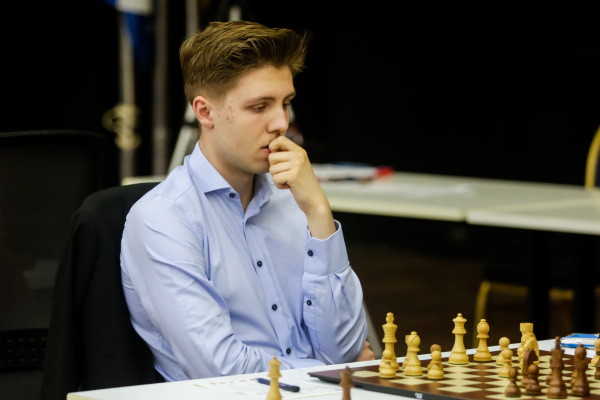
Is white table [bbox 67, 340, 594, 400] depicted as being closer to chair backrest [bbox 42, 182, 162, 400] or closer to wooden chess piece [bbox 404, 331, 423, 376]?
wooden chess piece [bbox 404, 331, 423, 376]

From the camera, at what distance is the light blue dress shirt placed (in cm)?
215

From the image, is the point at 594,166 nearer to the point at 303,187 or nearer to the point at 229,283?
the point at 303,187

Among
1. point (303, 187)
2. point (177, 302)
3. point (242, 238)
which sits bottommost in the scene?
point (177, 302)

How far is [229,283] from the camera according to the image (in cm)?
227

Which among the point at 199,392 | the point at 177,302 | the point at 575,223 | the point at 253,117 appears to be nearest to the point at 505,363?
the point at 199,392

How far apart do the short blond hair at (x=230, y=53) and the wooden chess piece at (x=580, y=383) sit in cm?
94

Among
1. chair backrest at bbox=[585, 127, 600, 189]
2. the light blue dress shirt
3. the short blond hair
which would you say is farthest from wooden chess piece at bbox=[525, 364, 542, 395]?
chair backrest at bbox=[585, 127, 600, 189]

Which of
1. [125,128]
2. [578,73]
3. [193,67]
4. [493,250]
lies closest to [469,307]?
[493,250]

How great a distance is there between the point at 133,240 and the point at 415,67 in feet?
20.1

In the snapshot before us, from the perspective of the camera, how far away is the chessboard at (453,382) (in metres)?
1.68

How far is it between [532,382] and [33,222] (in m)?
1.43

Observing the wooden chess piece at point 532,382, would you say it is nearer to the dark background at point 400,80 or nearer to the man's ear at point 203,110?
the man's ear at point 203,110

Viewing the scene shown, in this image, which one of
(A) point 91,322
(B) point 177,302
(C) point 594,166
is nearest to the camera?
(B) point 177,302

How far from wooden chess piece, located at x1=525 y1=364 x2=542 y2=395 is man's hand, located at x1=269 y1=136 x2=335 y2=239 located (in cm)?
71
